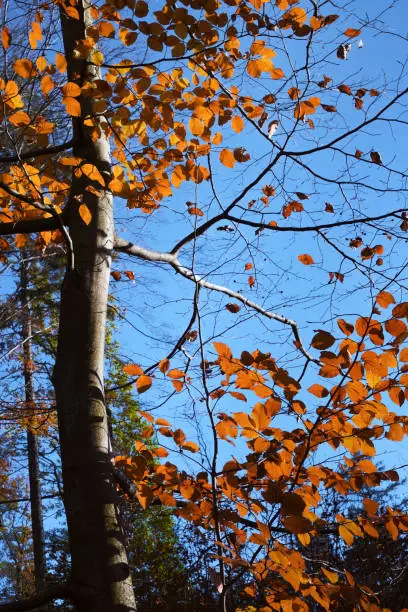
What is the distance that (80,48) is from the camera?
312cm

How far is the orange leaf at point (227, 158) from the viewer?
308 centimetres

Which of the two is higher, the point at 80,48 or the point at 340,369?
the point at 80,48

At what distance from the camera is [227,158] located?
3.10 m

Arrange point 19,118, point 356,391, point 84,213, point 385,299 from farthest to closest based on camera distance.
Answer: point 19,118
point 84,213
point 385,299
point 356,391

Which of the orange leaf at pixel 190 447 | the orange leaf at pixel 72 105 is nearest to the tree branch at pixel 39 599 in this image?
the orange leaf at pixel 190 447

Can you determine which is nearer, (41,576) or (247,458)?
(247,458)

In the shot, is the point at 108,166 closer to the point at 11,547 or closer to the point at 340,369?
the point at 340,369

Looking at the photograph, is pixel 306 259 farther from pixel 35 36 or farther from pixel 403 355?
pixel 35 36

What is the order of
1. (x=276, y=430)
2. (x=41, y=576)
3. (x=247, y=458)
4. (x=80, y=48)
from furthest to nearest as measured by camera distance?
(x=41, y=576)
(x=80, y=48)
(x=276, y=430)
(x=247, y=458)

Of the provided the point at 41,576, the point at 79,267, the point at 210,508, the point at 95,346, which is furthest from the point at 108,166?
the point at 41,576

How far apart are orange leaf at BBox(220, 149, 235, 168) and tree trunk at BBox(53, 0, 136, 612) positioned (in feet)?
2.14

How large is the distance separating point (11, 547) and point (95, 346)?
17.0 meters

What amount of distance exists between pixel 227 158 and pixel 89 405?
163 cm

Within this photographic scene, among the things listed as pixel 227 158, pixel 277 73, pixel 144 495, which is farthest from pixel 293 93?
pixel 144 495
